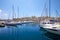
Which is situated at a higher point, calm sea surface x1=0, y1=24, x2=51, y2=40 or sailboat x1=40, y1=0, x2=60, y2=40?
sailboat x1=40, y1=0, x2=60, y2=40

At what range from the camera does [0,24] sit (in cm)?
990

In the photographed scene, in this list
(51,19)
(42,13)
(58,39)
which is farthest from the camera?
(42,13)

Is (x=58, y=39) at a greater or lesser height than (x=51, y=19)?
lesser

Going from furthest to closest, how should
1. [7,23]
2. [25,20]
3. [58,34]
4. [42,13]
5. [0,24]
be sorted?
[25,20]
[7,23]
[0,24]
[42,13]
[58,34]

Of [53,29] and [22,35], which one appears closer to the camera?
[53,29]

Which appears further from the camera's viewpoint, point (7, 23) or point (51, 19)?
point (7, 23)

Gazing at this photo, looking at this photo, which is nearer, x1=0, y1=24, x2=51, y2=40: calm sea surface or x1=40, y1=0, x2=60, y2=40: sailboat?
x1=40, y1=0, x2=60, y2=40: sailboat

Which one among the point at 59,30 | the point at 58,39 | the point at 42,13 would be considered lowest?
the point at 58,39

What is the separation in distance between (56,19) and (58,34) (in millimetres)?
3379

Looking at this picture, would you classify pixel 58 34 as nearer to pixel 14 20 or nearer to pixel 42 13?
pixel 42 13

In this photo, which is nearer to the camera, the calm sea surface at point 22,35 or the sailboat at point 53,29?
the sailboat at point 53,29

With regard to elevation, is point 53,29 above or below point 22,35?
above

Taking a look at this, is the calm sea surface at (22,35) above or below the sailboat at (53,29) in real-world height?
below

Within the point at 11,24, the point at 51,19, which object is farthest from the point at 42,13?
the point at 11,24
